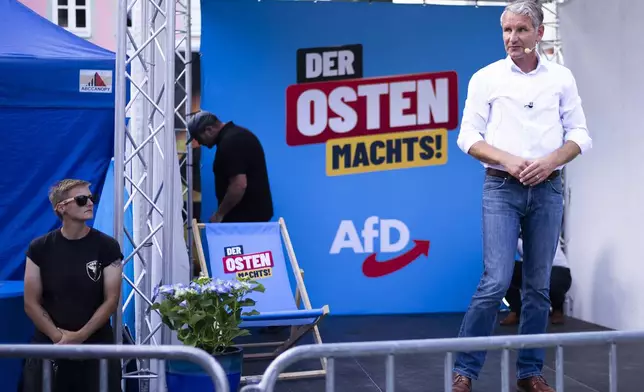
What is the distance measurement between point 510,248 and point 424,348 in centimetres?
177

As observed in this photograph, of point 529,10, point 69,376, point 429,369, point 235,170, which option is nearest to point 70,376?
point 69,376

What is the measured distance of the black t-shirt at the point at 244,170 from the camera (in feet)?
22.4

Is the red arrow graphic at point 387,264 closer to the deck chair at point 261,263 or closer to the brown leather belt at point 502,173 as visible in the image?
the deck chair at point 261,263

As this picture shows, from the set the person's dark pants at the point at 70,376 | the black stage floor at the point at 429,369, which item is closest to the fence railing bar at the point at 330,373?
the person's dark pants at the point at 70,376

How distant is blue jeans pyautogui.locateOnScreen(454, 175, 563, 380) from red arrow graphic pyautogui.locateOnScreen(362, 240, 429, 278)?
364 cm

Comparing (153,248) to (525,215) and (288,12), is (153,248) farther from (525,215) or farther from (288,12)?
(288,12)

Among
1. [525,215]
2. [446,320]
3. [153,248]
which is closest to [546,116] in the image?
[525,215]

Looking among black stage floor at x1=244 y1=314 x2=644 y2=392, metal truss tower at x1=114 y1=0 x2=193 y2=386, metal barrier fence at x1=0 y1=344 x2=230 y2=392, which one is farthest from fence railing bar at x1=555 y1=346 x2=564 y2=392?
metal truss tower at x1=114 y1=0 x2=193 y2=386

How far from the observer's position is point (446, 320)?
736 cm

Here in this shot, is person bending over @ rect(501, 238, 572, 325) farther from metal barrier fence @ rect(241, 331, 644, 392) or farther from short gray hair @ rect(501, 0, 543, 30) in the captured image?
metal barrier fence @ rect(241, 331, 644, 392)

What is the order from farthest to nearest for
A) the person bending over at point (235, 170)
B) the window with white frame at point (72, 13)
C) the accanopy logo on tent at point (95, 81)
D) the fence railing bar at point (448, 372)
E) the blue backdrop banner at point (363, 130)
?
the window with white frame at point (72, 13)
the blue backdrop banner at point (363, 130)
the person bending over at point (235, 170)
the accanopy logo on tent at point (95, 81)
the fence railing bar at point (448, 372)

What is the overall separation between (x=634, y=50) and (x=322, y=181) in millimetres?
2725

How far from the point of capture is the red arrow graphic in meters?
7.66

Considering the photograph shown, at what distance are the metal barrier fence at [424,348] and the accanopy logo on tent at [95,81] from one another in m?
3.26
